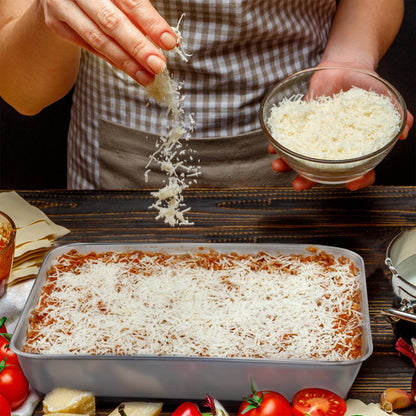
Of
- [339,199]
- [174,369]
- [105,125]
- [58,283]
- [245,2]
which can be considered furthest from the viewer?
[105,125]

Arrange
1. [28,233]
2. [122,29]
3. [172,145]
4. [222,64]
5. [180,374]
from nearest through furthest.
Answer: [122,29] → [180,374] → [172,145] → [28,233] → [222,64]

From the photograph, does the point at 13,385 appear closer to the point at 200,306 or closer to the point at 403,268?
the point at 200,306

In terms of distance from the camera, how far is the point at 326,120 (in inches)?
55.7

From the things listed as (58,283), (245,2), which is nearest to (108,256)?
(58,283)

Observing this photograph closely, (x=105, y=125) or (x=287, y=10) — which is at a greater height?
(x=287, y=10)

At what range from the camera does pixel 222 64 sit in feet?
5.28

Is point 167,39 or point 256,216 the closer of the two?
point 167,39

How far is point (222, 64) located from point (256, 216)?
43cm

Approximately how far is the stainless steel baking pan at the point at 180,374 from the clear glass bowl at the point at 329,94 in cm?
33

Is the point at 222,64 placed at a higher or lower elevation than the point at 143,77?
lower

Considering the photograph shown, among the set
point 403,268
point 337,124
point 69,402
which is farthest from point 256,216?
point 69,402

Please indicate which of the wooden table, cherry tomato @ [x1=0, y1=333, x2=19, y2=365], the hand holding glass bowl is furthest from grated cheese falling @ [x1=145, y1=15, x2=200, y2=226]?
cherry tomato @ [x1=0, y1=333, x2=19, y2=365]

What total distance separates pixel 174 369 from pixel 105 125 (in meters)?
0.87

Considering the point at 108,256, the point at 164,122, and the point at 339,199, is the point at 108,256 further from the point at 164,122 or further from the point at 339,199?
the point at 339,199
